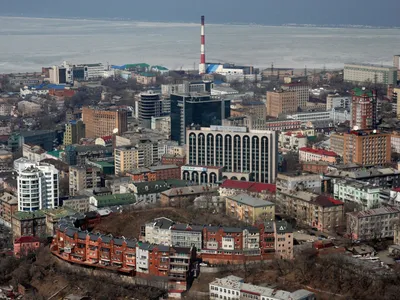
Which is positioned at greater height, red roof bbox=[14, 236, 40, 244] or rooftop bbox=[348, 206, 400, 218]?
rooftop bbox=[348, 206, 400, 218]

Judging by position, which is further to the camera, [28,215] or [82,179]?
[82,179]

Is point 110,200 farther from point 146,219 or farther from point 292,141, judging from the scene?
point 292,141

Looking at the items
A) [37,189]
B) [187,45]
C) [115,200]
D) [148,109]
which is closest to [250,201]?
[115,200]

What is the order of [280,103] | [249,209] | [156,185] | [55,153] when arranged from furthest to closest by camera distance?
[280,103], [55,153], [156,185], [249,209]

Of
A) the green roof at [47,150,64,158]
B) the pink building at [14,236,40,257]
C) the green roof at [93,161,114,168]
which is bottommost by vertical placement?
the pink building at [14,236,40,257]

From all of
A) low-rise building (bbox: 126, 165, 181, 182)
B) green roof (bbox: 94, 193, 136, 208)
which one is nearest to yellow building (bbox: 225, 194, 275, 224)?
green roof (bbox: 94, 193, 136, 208)

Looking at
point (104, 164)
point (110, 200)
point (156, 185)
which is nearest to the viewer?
point (110, 200)

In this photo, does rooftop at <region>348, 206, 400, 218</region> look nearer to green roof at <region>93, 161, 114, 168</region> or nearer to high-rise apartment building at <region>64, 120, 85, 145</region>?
green roof at <region>93, 161, 114, 168</region>

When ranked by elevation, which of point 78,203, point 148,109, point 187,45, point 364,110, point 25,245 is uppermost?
point 187,45
